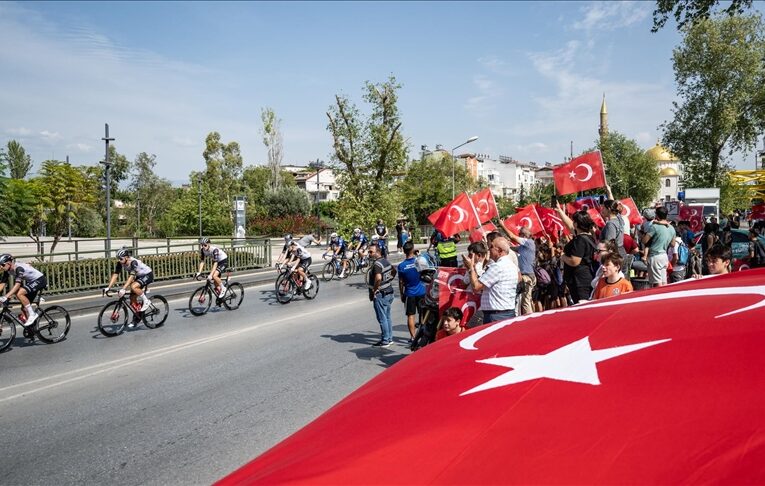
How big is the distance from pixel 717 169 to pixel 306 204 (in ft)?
142

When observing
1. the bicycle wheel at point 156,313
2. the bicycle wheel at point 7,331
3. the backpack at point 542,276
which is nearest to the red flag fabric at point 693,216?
the backpack at point 542,276

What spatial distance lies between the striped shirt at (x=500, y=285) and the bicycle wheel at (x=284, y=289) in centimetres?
1008

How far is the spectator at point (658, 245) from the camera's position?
9352mm

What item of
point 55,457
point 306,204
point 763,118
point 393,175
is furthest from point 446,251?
point 306,204

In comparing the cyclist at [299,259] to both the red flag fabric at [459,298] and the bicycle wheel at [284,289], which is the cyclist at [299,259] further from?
the red flag fabric at [459,298]

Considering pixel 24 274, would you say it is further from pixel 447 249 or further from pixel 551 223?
pixel 551 223

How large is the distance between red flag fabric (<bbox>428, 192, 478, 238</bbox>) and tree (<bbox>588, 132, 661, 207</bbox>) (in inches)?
2528

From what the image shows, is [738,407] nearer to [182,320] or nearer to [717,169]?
[182,320]

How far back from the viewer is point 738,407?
1795 mm

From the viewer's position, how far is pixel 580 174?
12.0 meters

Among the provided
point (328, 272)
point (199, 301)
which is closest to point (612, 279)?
point (199, 301)

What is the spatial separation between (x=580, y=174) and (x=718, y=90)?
38.8 meters

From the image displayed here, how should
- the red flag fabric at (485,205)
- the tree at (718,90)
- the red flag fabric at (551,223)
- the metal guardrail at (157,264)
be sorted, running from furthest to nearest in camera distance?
the tree at (718,90)
the metal guardrail at (157,264)
the red flag fabric at (551,223)
the red flag fabric at (485,205)

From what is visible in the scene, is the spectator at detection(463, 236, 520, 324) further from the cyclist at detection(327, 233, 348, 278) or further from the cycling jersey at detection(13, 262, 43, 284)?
the cyclist at detection(327, 233, 348, 278)
